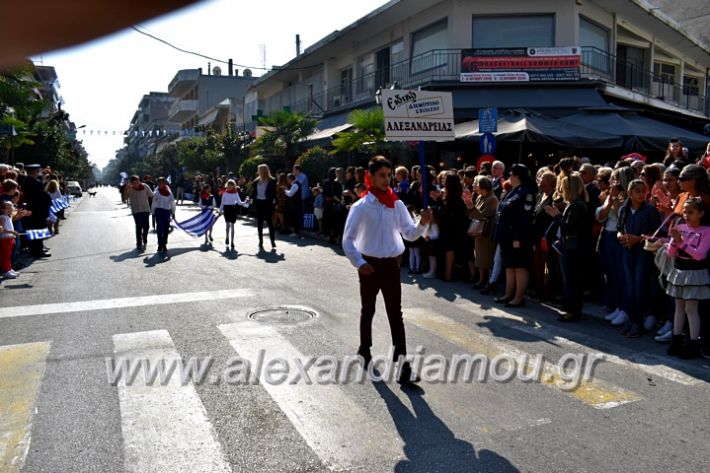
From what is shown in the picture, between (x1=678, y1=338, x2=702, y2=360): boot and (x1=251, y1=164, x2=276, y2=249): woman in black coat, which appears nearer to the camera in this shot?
(x1=678, y1=338, x2=702, y2=360): boot

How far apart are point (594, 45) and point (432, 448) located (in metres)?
21.9

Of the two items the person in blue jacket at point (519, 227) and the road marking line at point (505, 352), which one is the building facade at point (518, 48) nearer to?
the person in blue jacket at point (519, 227)

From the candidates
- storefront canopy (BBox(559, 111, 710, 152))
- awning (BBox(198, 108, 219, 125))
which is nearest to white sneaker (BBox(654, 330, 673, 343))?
storefront canopy (BBox(559, 111, 710, 152))

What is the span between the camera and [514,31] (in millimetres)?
20953

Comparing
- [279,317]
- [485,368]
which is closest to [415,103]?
[279,317]

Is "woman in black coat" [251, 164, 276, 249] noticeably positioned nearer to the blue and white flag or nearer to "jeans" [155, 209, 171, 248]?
"jeans" [155, 209, 171, 248]

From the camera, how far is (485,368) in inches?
219

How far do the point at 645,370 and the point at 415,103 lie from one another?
5736 millimetres

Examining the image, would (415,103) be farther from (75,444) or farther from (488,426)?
(75,444)

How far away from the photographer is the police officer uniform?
810cm

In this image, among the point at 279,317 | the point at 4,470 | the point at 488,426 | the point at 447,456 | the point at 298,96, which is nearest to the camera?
the point at 4,470

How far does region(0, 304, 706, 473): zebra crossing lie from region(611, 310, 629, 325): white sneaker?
1.61 m

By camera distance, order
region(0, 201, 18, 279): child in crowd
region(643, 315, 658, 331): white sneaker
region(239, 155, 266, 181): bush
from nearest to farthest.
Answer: region(643, 315, 658, 331): white sneaker → region(0, 201, 18, 279): child in crowd → region(239, 155, 266, 181): bush

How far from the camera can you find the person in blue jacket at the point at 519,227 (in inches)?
319
